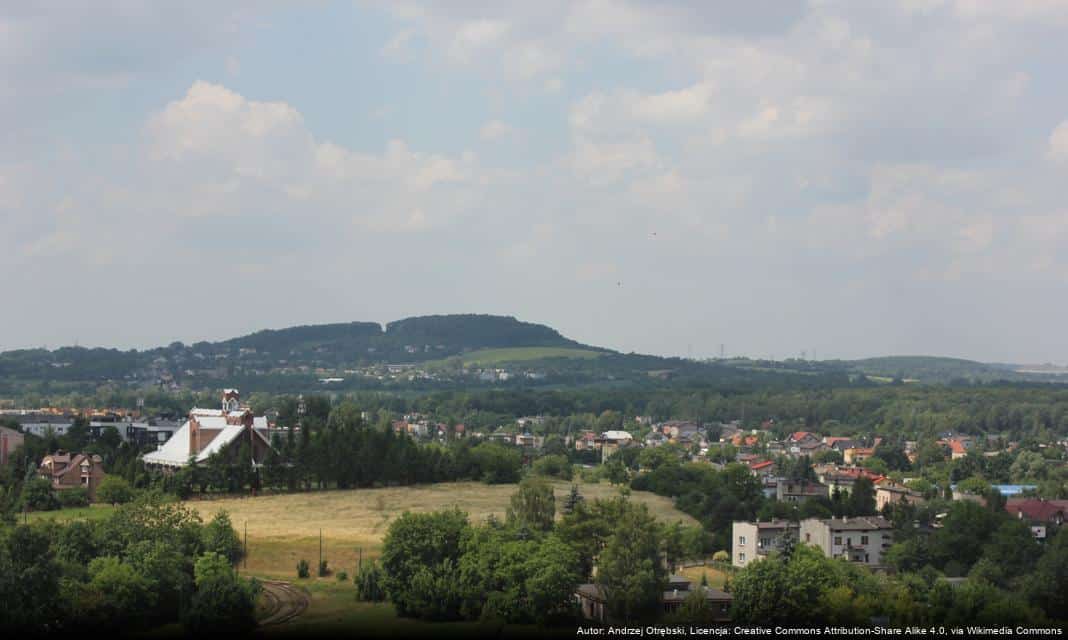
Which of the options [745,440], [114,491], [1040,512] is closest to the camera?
[1040,512]

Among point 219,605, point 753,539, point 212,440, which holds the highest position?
point 212,440

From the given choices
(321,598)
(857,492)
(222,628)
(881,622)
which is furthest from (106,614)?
(857,492)

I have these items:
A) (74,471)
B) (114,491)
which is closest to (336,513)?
(114,491)

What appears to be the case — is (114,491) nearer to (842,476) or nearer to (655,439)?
(842,476)

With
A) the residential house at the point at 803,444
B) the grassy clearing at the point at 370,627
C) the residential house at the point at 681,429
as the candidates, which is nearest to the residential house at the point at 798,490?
the grassy clearing at the point at 370,627

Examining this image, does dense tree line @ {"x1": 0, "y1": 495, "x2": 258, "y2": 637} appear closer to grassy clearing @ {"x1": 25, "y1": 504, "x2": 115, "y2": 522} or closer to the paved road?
the paved road

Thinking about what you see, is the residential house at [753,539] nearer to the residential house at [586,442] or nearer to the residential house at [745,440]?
the residential house at [586,442]
